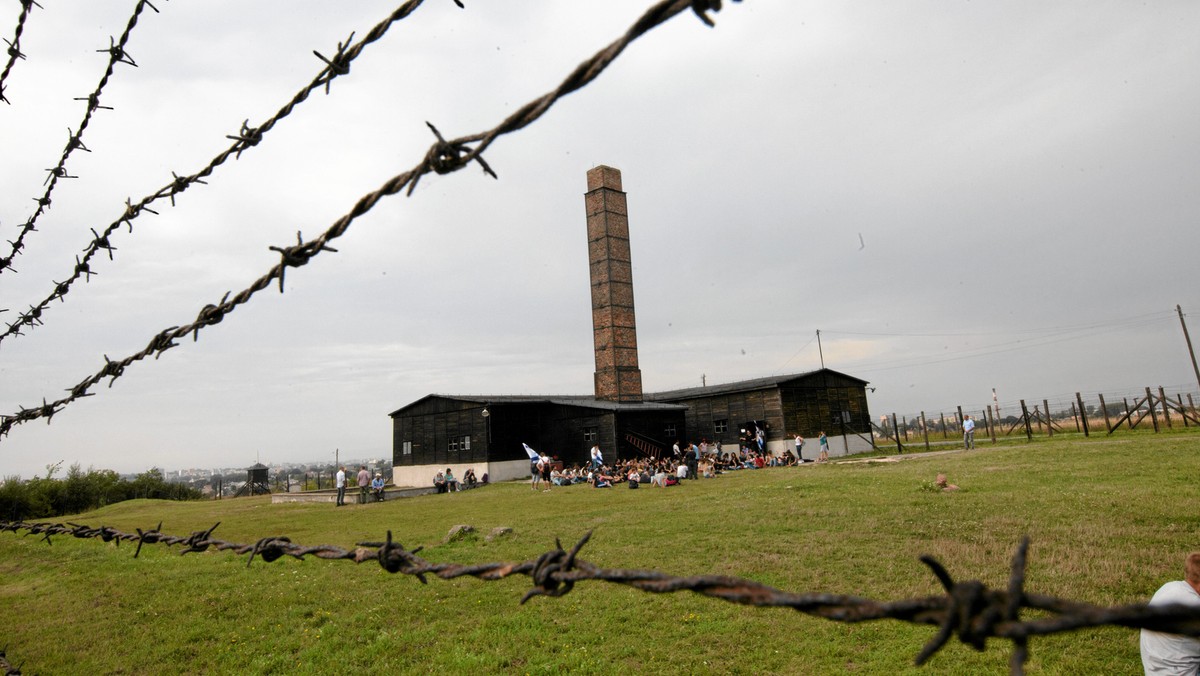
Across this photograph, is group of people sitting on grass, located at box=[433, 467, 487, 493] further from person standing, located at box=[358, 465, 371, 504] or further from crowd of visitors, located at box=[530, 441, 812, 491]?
crowd of visitors, located at box=[530, 441, 812, 491]

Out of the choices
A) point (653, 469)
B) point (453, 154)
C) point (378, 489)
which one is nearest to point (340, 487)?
point (378, 489)

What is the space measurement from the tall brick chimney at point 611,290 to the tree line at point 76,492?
3174 cm

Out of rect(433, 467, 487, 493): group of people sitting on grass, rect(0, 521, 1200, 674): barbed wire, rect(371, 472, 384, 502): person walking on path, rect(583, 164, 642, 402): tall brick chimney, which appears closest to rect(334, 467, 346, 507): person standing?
rect(371, 472, 384, 502): person walking on path

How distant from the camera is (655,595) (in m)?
10.6

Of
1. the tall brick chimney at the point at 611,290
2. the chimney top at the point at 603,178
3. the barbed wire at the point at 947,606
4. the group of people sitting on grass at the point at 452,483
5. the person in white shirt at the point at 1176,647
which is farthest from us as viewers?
the chimney top at the point at 603,178

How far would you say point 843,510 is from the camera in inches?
611

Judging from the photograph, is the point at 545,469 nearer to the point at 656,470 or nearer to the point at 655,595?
the point at 656,470

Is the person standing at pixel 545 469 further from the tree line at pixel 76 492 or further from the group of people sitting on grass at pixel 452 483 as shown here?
the tree line at pixel 76 492

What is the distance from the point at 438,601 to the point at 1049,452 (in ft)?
82.4

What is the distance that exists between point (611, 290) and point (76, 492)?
35418 mm

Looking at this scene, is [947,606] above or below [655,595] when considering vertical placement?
above

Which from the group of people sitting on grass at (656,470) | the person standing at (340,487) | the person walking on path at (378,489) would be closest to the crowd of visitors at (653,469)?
the group of people sitting on grass at (656,470)

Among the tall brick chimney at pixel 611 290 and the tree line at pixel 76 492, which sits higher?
the tall brick chimney at pixel 611 290

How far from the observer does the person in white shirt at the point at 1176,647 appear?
4.76m
